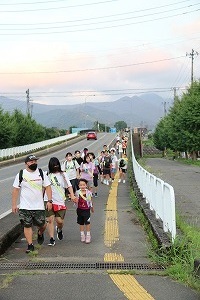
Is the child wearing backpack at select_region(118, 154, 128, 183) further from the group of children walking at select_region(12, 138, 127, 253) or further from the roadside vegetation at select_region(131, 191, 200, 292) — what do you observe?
the roadside vegetation at select_region(131, 191, 200, 292)

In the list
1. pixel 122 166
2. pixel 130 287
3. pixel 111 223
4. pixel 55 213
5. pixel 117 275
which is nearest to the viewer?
pixel 130 287

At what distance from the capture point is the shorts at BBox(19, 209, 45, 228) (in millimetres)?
7582

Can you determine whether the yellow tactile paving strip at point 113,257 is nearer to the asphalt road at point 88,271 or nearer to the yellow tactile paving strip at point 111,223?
the asphalt road at point 88,271

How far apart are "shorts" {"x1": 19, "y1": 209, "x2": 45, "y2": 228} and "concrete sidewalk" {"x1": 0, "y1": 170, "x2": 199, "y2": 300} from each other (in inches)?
19.9

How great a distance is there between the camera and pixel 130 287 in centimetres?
540

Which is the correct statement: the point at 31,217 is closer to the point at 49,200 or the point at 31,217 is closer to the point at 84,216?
the point at 49,200

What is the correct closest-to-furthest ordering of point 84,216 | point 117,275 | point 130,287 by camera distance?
point 130,287
point 117,275
point 84,216

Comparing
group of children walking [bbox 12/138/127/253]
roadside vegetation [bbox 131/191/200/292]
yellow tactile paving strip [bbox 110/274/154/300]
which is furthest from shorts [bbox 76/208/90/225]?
yellow tactile paving strip [bbox 110/274/154/300]

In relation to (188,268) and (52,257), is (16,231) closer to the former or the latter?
(52,257)

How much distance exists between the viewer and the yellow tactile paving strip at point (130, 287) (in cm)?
505

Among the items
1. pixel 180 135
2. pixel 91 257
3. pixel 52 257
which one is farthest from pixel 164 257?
pixel 180 135

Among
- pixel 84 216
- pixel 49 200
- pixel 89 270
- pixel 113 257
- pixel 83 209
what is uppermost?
pixel 49 200

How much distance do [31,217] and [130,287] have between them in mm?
2745

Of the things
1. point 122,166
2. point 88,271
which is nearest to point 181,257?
point 88,271
